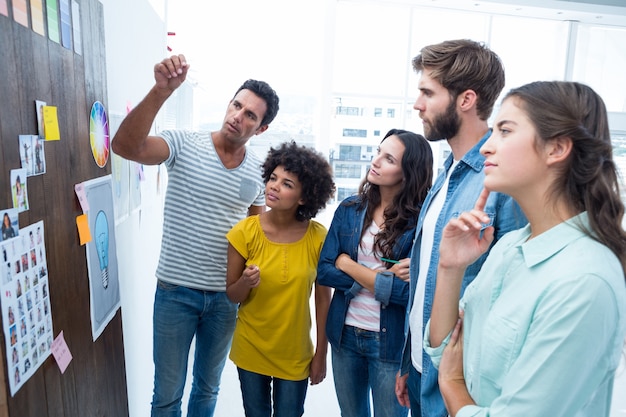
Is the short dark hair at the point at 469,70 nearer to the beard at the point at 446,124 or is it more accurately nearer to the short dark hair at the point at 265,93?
the beard at the point at 446,124

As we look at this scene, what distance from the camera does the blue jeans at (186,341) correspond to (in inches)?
70.9

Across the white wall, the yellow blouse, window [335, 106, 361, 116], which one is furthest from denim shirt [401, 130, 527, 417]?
window [335, 106, 361, 116]

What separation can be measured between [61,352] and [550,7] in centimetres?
640

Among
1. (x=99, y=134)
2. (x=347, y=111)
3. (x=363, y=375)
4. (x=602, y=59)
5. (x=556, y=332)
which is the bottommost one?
(x=363, y=375)

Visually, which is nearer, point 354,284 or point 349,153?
point 354,284

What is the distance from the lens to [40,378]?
1072mm

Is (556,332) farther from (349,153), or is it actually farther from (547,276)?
(349,153)

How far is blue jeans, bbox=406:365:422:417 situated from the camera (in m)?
1.44

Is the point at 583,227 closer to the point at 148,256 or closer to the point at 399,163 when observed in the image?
the point at 399,163

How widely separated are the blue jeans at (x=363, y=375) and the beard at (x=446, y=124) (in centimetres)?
74

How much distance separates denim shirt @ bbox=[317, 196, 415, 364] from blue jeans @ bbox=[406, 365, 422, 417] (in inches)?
4.4

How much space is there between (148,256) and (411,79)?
178 inches

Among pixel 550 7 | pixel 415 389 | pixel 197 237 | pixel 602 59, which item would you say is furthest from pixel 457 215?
pixel 602 59

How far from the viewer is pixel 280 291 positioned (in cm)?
171
